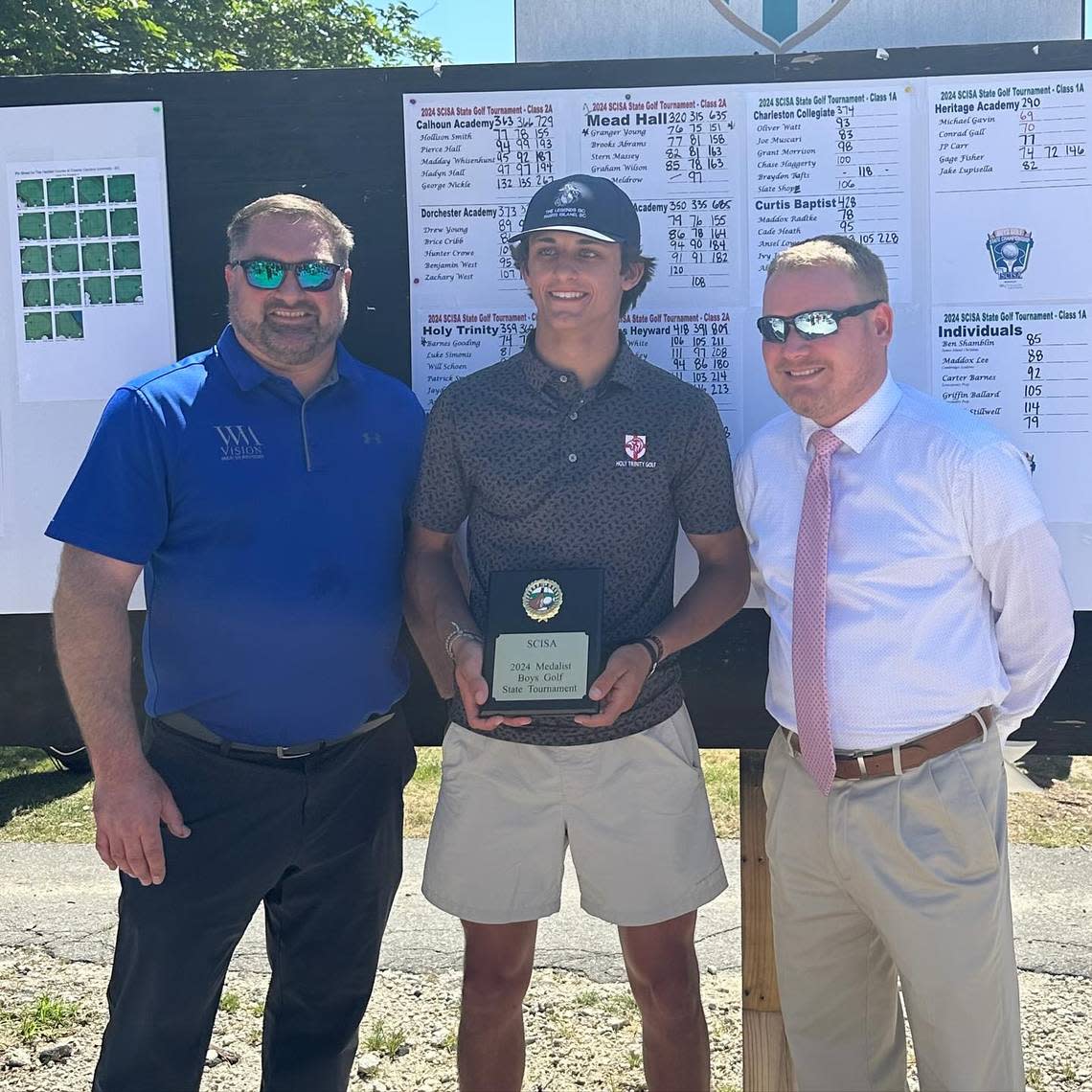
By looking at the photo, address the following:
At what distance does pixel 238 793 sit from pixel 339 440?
77cm

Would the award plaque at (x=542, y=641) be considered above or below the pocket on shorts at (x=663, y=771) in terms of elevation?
above

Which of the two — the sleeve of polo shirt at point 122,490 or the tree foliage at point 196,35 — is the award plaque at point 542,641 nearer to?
the sleeve of polo shirt at point 122,490

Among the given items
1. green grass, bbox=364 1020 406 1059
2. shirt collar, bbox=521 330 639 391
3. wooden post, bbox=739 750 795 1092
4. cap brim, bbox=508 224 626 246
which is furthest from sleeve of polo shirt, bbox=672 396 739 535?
green grass, bbox=364 1020 406 1059

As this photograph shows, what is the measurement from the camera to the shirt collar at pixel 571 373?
253cm

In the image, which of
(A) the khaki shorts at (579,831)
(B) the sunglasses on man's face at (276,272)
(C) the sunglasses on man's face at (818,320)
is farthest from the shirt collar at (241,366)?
(C) the sunglasses on man's face at (818,320)

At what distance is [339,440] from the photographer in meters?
2.55

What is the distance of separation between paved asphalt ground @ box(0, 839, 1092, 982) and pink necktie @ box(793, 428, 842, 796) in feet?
6.90

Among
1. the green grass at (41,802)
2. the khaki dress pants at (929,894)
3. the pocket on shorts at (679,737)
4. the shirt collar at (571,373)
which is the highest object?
the shirt collar at (571,373)

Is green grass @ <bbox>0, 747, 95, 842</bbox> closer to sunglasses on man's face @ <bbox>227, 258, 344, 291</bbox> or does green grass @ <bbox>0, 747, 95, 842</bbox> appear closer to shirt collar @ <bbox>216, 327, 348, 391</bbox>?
shirt collar @ <bbox>216, 327, 348, 391</bbox>

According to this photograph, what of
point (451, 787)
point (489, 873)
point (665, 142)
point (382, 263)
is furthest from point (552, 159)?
point (489, 873)

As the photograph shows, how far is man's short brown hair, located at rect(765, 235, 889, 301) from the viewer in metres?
2.33

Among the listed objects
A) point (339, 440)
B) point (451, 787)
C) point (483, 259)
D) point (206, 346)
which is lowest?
point (451, 787)

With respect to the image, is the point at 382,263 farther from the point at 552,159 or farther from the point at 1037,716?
the point at 1037,716

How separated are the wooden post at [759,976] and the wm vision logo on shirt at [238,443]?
1.43 m
